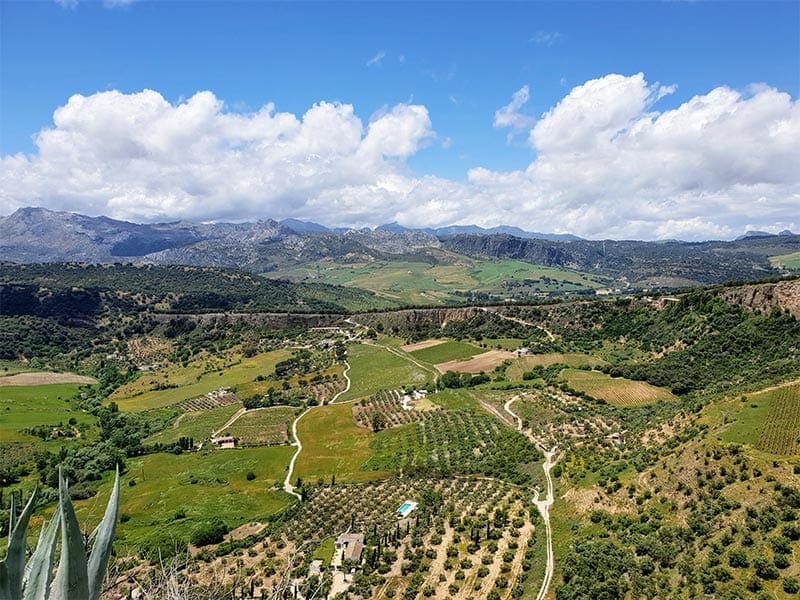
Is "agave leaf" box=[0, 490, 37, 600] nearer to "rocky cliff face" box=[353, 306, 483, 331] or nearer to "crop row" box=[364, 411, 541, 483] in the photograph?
"crop row" box=[364, 411, 541, 483]

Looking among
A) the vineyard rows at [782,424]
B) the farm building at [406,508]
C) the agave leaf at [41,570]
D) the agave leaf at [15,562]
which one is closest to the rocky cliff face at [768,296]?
the vineyard rows at [782,424]

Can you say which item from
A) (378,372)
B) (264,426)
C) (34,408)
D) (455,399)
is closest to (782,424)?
(455,399)

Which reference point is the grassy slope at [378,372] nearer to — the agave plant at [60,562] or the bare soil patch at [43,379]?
the bare soil patch at [43,379]

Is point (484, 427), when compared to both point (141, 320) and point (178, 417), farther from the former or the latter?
point (141, 320)

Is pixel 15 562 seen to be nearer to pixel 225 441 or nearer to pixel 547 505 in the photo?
pixel 547 505

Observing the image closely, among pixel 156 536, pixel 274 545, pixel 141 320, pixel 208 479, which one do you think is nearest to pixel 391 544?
pixel 274 545

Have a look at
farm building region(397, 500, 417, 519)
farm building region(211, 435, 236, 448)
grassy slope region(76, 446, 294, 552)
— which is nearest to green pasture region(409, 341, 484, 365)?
farm building region(211, 435, 236, 448)
